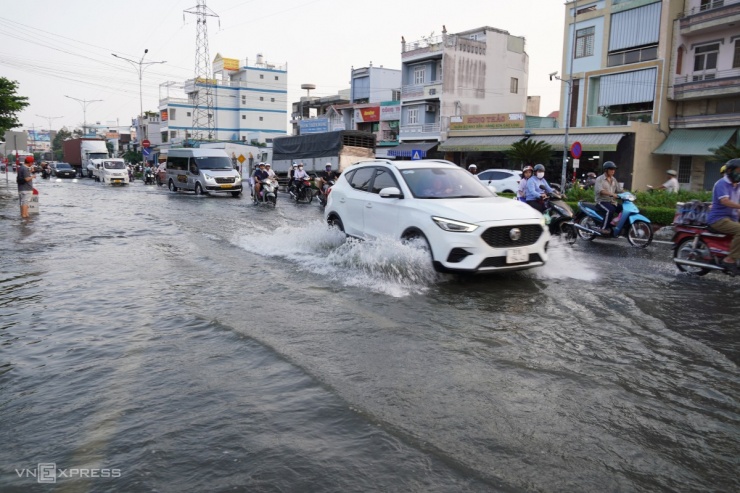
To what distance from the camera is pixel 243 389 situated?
423 centimetres

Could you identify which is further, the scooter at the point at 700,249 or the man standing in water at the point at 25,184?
the man standing in water at the point at 25,184

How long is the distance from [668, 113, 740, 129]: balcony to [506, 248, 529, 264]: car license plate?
25359mm

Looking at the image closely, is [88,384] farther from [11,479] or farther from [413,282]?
[413,282]

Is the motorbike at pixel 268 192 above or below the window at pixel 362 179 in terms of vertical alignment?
below

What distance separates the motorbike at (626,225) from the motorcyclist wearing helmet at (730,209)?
375cm

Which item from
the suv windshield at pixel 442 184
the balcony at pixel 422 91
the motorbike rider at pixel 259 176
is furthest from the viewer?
the balcony at pixel 422 91

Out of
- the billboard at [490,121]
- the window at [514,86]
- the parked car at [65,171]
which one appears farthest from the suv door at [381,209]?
the parked car at [65,171]

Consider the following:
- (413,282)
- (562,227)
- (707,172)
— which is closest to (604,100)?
(707,172)

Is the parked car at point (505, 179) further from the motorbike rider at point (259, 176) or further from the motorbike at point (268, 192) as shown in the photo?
the motorbike rider at point (259, 176)

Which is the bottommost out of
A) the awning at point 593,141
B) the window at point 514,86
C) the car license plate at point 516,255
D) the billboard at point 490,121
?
the car license plate at point 516,255

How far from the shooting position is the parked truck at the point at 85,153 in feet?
170

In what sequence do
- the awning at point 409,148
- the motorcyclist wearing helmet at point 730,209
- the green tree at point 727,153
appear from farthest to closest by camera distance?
1. the awning at point 409,148
2. the green tree at point 727,153
3. the motorcyclist wearing helmet at point 730,209

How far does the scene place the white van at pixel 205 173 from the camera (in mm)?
26609

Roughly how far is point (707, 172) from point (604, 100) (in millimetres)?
6822
